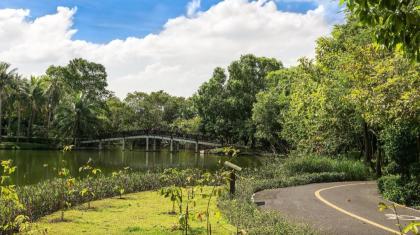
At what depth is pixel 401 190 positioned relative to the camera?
1459 centimetres

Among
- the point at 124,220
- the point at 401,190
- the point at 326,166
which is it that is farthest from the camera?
the point at 326,166

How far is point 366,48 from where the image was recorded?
19.8 meters

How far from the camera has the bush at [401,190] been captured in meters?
14.1

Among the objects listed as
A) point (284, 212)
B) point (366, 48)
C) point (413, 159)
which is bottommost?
point (284, 212)

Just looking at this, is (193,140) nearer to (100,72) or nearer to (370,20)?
(100,72)

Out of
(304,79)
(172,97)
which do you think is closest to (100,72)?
(172,97)

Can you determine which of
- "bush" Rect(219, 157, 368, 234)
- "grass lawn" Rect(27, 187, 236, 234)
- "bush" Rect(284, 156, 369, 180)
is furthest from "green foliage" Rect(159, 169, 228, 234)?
"bush" Rect(284, 156, 369, 180)

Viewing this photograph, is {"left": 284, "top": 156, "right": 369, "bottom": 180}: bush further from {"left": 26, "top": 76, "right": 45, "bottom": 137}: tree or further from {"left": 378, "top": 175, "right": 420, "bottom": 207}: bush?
{"left": 26, "top": 76, "right": 45, "bottom": 137}: tree

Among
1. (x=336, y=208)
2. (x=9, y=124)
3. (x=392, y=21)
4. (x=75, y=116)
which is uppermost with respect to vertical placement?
(x=75, y=116)

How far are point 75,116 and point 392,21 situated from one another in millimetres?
59516

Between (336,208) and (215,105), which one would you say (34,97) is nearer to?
(215,105)

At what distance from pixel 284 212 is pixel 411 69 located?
5.72m

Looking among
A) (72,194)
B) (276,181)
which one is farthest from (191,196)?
(276,181)

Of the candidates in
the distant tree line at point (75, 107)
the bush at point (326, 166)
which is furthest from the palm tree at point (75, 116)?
the bush at point (326, 166)
